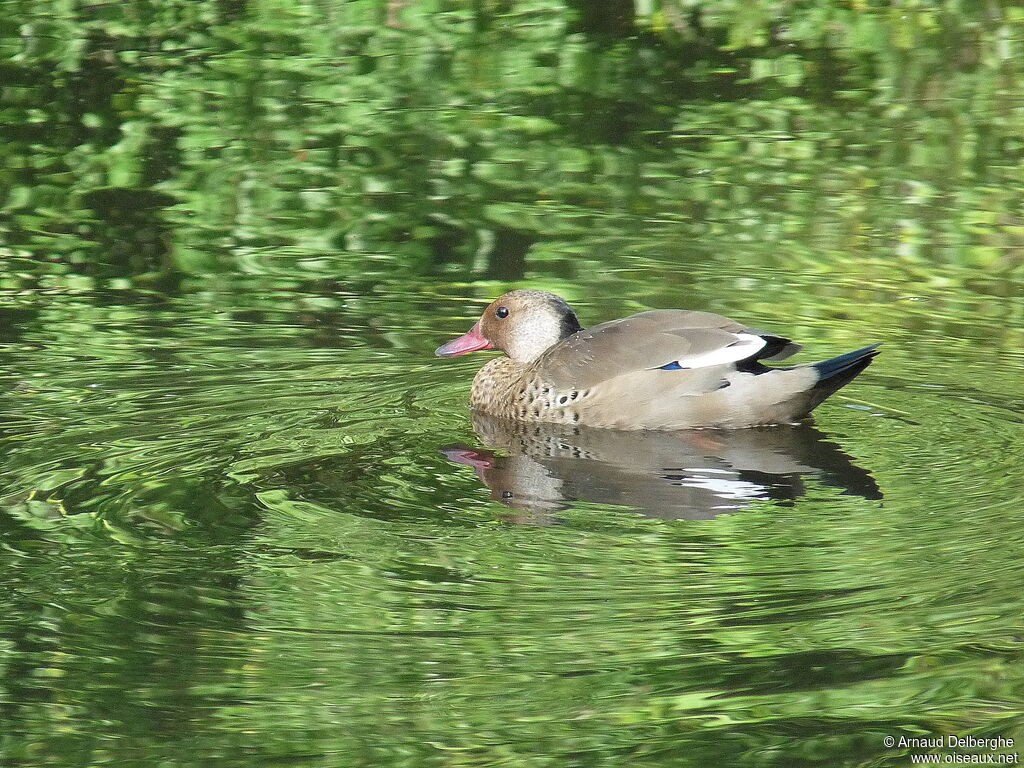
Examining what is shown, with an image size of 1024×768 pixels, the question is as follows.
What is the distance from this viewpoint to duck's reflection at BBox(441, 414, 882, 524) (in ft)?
20.8

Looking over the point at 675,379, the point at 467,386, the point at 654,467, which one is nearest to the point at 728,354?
the point at 675,379

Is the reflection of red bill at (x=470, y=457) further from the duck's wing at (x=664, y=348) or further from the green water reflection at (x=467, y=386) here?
the duck's wing at (x=664, y=348)

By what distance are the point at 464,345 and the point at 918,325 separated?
258cm

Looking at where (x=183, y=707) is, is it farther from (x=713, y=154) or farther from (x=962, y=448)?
(x=713, y=154)

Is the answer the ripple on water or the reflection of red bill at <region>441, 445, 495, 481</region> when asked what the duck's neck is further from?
the reflection of red bill at <region>441, 445, 495, 481</region>

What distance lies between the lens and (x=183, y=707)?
4770mm

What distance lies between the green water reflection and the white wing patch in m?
0.36

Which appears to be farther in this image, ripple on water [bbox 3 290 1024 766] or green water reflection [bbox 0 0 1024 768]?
green water reflection [bbox 0 0 1024 768]

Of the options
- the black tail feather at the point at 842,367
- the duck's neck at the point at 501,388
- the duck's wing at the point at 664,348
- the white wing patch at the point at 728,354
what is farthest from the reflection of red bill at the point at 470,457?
the black tail feather at the point at 842,367

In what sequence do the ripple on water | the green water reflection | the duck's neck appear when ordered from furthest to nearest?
the duck's neck < the green water reflection < the ripple on water

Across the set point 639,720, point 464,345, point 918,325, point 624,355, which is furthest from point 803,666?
point 918,325

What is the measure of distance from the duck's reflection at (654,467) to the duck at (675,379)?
0.08 meters

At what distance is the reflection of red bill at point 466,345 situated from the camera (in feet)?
27.7

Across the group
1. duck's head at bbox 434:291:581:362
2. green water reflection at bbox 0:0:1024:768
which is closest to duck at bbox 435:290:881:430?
green water reflection at bbox 0:0:1024:768
